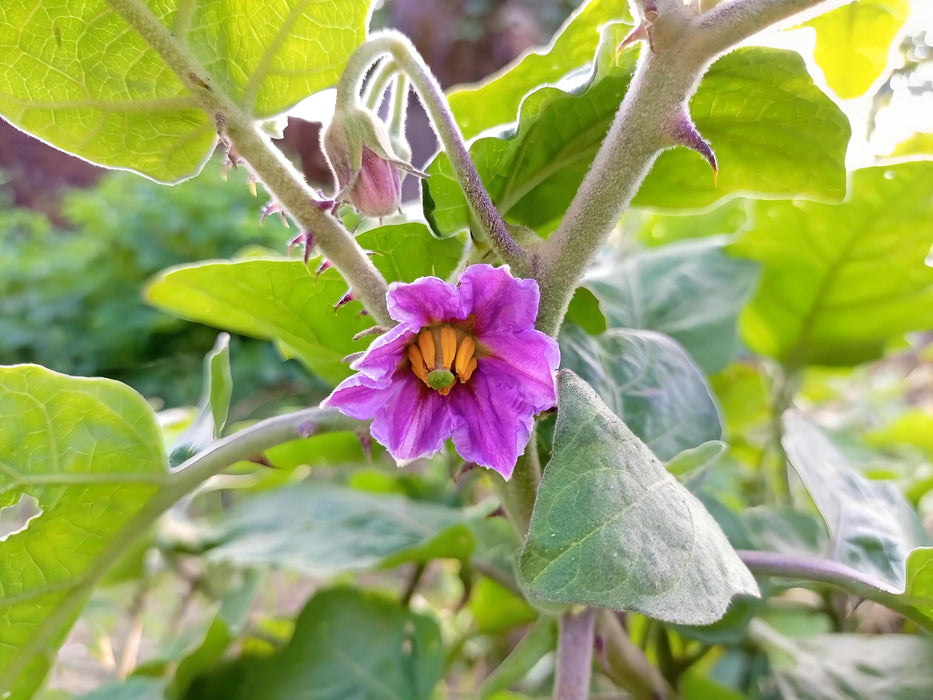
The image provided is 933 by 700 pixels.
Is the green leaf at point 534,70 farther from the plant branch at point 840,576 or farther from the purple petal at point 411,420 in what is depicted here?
the plant branch at point 840,576

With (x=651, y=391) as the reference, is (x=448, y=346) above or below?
above

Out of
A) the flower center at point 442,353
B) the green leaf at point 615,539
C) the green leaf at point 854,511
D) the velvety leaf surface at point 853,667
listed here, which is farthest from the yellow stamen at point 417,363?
the velvety leaf surface at point 853,667

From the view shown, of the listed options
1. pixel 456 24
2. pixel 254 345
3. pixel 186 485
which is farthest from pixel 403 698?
pixel 456 24

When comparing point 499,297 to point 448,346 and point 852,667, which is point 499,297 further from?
point 852,667

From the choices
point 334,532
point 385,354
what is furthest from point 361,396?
point 334,532

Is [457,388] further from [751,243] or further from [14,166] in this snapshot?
[14,166]

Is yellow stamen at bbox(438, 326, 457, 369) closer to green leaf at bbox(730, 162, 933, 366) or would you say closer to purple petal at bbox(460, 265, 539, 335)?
purple petal at bbox(460, 265, 539, 335)
